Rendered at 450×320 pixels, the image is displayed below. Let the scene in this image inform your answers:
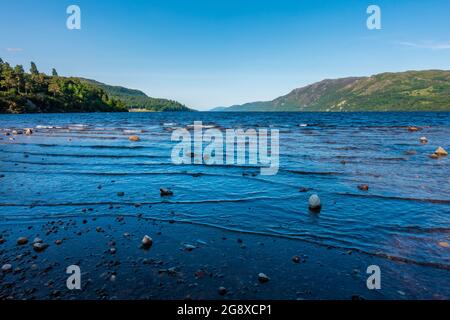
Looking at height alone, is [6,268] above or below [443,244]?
above

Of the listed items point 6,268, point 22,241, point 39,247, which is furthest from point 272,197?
point 6,268

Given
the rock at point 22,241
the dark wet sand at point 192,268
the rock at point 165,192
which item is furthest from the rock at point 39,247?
the rock at point 165,192

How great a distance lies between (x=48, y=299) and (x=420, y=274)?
8692mm

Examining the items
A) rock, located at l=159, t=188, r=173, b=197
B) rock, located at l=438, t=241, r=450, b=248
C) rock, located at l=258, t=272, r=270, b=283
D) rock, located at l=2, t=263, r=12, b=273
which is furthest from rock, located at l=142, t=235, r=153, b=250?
rock, located at l=438, t=241, r=450, b=248

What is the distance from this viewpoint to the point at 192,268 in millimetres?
7305

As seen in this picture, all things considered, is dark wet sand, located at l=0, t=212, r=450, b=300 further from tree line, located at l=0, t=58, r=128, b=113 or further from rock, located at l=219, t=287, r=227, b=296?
tree line, located at l=0, t=58, r=128, b=113

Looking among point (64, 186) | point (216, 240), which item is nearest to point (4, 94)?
point (64, 186)

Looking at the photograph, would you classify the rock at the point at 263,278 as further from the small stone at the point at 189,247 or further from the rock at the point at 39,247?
the rock at the point at 39,247

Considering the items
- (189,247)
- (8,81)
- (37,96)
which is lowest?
(189,247)

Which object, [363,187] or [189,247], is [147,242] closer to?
[189,247]

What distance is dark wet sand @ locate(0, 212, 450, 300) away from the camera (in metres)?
6.30

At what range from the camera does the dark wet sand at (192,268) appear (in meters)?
6.30

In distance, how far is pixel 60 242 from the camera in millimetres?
8680
